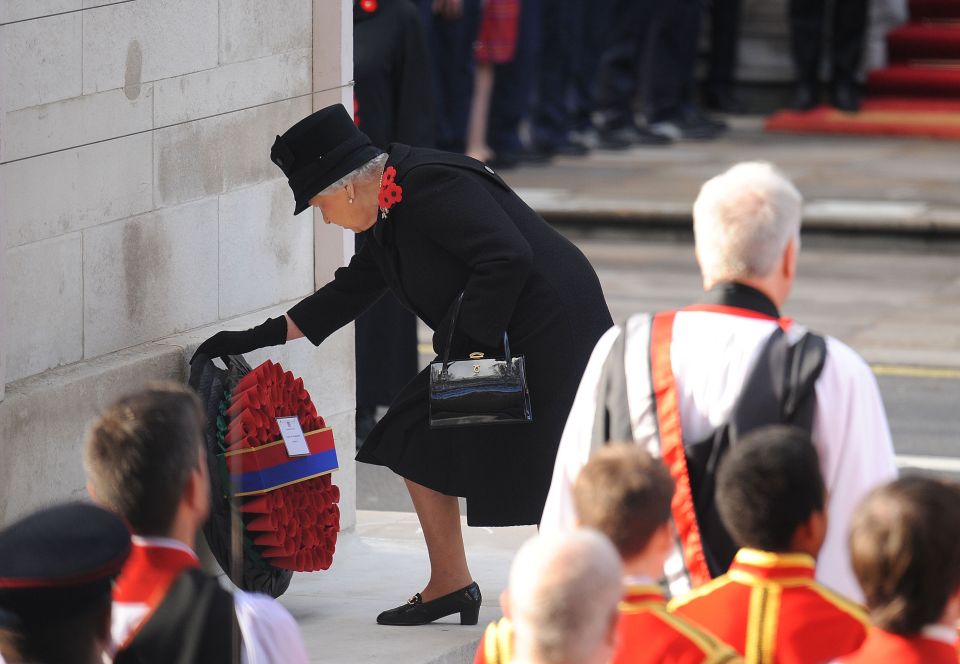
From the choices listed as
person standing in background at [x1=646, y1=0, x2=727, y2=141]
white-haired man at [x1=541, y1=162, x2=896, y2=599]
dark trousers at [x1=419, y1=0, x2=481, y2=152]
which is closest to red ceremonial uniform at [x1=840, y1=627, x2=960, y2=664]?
white-haired man at [x1=541, y1=162, x2=896, y2=599]

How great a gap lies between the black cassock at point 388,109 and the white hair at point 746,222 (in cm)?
394

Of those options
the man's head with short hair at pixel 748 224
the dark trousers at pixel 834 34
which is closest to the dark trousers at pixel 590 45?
the dark trousers at pixel 834 34

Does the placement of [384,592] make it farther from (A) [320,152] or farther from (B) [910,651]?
(B) [910,651]

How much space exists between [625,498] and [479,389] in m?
2.02

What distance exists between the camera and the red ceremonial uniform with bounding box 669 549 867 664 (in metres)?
3.61

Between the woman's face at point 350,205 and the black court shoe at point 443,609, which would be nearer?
the woman's face at point 350,205

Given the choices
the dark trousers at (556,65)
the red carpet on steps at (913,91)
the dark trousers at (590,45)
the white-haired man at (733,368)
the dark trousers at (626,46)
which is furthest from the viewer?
the red carpet on steps at (913,91)

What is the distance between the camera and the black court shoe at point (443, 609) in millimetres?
5906

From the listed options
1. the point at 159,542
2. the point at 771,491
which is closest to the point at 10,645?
the point at 159,542

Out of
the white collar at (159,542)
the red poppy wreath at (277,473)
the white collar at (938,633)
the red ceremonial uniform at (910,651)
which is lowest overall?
the red poppy wreath at (277,473)

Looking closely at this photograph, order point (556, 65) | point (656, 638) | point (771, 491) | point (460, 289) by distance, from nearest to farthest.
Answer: point (656, 638) → point (771, 491) → point (460, 289) → point (556, 65)

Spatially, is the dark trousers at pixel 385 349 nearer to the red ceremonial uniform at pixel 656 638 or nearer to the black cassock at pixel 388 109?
the black cassock at pixel 388 109

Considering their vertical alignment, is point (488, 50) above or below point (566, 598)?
below

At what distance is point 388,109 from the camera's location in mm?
8383
